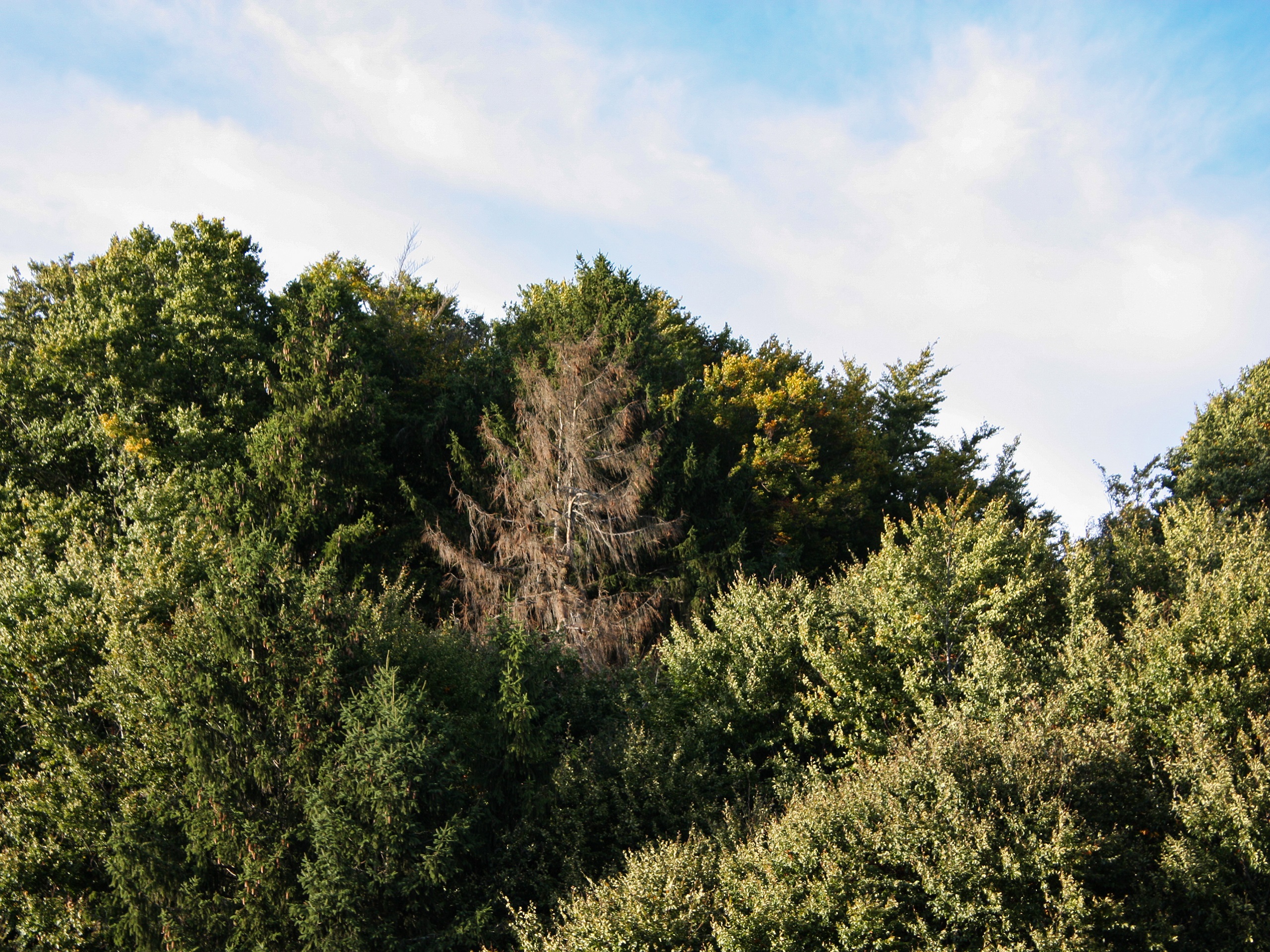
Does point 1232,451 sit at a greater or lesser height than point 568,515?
lesser

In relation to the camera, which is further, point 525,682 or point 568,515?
point 568,515

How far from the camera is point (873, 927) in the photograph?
11.0 meters

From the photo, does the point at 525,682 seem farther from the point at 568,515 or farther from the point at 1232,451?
the point at 1232,451

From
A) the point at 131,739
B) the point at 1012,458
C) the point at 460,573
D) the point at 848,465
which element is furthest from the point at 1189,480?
the point at 131,739

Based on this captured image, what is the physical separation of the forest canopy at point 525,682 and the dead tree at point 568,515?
129mm

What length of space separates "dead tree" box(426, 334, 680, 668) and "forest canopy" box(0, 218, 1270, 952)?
0.42 feet

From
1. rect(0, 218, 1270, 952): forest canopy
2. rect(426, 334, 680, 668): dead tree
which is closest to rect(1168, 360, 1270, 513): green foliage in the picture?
rect(0, 218, 1270, 952): forest canopy

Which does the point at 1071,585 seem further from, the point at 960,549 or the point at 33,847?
the point at 33,847

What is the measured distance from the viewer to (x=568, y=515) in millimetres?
28562

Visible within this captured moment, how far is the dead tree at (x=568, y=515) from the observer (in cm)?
2738

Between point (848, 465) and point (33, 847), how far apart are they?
31.2 m

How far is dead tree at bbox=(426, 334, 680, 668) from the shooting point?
27.4m

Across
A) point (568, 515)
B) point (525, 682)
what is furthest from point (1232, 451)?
point (525, 682)

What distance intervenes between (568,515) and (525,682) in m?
11.9
